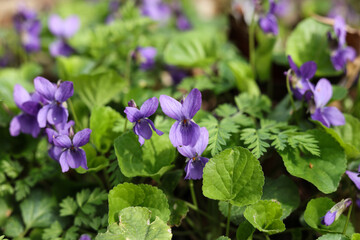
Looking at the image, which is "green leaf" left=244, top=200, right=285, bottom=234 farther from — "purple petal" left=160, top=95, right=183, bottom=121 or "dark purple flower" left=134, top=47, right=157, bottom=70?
"dark purple flower" left=134, top=47, right=157, bottom=70

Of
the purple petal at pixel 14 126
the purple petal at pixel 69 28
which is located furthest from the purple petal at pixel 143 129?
the purple petal at pixel 69 28

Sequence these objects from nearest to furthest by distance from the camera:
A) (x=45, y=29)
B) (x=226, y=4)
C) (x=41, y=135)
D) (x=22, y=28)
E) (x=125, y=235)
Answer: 1. (x=125, y=235)
2. (x=41, y=135)
3. (x=22, y=28)
4. (x=45, y=29)
5. (x=226, y=4)

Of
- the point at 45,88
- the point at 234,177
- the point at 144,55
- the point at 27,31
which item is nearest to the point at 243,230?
the point at 234,177

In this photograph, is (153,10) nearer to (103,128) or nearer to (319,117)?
(103,128)

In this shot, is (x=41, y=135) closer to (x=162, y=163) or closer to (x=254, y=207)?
(x=162, y=163)

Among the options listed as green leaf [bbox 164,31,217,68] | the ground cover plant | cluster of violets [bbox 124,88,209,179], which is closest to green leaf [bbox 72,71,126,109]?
the ground cover plant

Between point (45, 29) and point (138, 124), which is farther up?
point (138, 124)

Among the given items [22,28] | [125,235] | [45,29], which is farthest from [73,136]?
[45,29]
